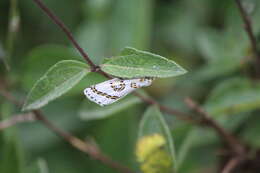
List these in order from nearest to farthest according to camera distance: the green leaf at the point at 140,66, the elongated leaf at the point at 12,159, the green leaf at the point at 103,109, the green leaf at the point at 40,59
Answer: the green leaf at the point at 140,66 < the green leaf at the point at 103,109 < the elongated leaf at the point at 12,159 < the green leaf at the point at 40,59

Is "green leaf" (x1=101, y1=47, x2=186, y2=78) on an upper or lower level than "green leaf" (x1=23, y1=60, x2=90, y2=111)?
upper

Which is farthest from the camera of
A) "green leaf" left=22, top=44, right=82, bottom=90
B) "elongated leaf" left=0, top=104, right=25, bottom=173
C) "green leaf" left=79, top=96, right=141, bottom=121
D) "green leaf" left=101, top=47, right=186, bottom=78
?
"green leaf" left=22, top=44, right=82, bottom=90

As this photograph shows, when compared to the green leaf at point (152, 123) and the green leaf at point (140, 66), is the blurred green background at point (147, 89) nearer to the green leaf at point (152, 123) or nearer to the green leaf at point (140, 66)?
the green leaf at point (152, 123)

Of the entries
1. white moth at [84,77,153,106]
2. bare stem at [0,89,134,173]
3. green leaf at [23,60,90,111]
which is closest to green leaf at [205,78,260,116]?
bare stem at [0,89,134,173]

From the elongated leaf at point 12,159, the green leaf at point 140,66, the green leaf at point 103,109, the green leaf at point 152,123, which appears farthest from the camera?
the elongated leaf at point 12,159

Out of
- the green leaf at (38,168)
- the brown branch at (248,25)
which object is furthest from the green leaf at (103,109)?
the brown branch at (248,25)

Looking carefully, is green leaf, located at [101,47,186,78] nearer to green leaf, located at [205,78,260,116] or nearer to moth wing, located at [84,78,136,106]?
moth wing, located at [84,78,136,106]

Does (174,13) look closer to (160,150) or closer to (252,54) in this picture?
(252,54)

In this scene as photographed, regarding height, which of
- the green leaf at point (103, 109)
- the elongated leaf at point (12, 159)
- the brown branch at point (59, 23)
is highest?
the brown branch at point (59, 23)

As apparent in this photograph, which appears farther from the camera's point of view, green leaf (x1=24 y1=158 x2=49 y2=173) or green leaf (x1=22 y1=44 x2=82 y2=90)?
green leaf (x1=22 y1=44 x2=82 y2=90)

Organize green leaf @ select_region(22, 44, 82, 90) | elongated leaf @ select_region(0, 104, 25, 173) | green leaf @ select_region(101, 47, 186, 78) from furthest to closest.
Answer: green leaf @ select_region(22, 44, 82, 90), elongated leaf @ select_region(0, 104, 25, 173), green leaf @ select_region(101, 47, 186, 78)
